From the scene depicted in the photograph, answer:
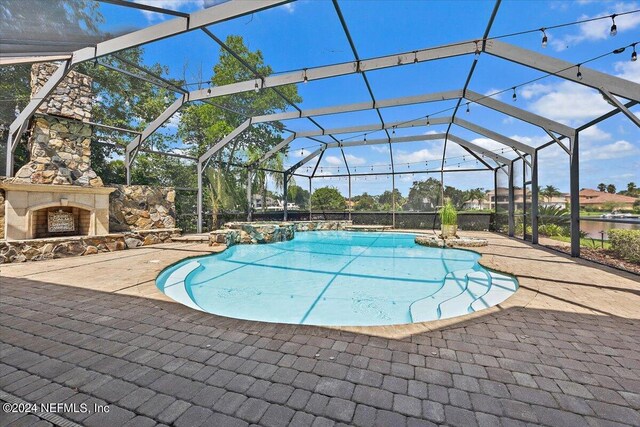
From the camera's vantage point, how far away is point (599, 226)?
5.54 meters

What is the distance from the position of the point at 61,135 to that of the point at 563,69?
10.1 metres

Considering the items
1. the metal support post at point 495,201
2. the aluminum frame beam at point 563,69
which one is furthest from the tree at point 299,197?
the aluminum frame beam at point 563,69

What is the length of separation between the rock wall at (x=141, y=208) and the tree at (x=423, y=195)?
1034cm

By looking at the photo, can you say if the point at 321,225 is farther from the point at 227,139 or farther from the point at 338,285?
the point at 338,285

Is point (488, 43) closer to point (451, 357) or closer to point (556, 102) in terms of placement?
point (556, 102)

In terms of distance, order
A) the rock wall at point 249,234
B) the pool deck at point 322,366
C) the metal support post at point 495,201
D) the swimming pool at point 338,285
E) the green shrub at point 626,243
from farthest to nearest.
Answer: the metal support post at point 495,201, the rock wall at point 249,234, the green shrub at point 626,243, the swimming pool at point 338,285, the pool deck at point 322,366

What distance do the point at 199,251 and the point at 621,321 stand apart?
23.2 feet

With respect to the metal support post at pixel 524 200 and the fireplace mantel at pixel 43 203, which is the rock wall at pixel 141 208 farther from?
the metal support post at pixel 524 200

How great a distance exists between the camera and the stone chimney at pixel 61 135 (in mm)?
6125

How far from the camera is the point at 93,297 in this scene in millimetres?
3355

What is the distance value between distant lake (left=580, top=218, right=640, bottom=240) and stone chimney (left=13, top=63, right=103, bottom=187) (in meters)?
10.7

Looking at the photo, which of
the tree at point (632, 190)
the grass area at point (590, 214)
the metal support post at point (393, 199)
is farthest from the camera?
the metal support post at point (393, 199)

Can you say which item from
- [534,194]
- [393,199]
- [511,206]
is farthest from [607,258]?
[393,199]

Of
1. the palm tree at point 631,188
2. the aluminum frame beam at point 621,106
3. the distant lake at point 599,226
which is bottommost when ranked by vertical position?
the distant lake at point 599,226
